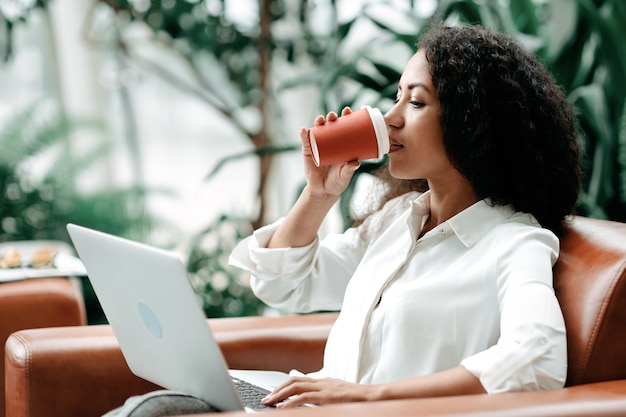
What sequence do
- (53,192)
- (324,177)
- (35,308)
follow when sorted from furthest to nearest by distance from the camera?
(53,192)
(35,308)
(324,177)

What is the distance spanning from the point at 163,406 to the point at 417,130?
58 cm

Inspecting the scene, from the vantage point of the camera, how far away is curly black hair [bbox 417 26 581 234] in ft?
4.45

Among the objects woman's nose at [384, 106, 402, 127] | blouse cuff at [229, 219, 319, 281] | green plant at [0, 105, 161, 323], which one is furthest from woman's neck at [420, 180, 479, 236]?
green plant at [0, 105, 161, 323]

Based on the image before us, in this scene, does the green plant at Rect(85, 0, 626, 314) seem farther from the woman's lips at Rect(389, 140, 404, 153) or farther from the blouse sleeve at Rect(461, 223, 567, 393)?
the blouse sleeve at Rect(461, 223, 567, 393)

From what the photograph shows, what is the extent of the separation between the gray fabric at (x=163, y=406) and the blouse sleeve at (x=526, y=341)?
0.38 meters

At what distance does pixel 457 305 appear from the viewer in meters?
1.32

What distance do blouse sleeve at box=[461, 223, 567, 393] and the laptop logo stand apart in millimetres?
433

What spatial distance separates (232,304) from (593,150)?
1.56 m

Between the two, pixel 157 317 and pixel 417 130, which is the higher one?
pixel 417 130

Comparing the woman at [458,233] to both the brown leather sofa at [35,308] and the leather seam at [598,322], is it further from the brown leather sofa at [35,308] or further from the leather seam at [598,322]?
the brown leather sofa at [35,308]

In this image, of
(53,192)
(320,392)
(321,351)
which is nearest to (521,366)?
(320,392)

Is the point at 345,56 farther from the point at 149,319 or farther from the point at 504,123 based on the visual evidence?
the point at 149,319

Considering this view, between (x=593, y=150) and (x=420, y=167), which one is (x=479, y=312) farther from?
(x=593, y=150)

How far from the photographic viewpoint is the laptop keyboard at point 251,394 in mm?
1310
